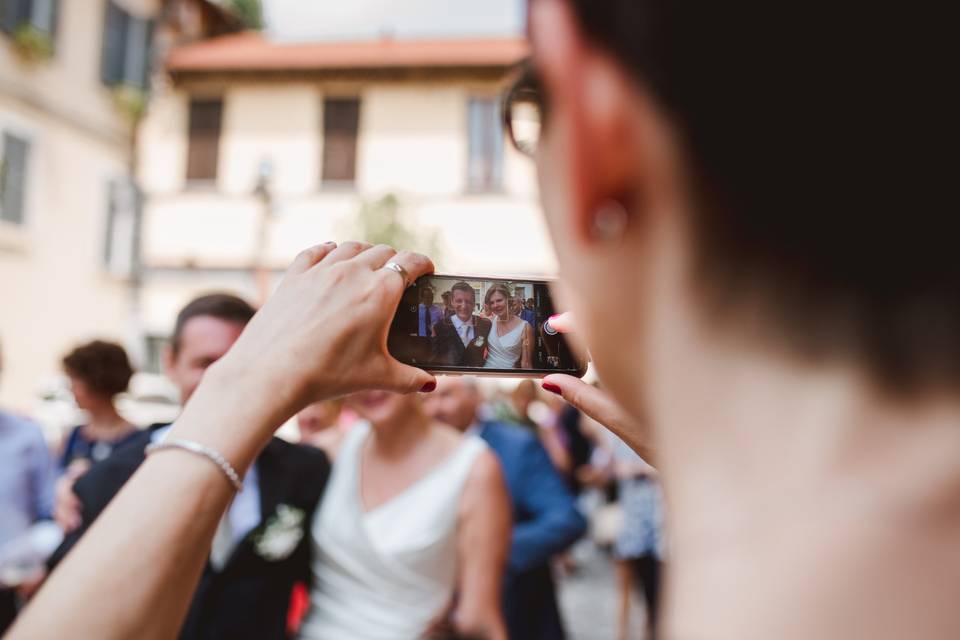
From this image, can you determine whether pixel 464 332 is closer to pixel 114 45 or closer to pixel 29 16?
pixel 29 16

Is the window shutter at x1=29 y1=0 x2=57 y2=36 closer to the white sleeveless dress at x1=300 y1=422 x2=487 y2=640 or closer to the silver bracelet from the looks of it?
the white sleeveless dress at x1=300 y1=422 x2=487 y2=640

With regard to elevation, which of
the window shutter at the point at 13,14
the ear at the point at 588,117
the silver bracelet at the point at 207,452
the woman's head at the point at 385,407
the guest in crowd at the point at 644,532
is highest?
the window shutter at the point at 13,14

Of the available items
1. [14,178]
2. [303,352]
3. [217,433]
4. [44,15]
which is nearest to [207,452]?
[217,433]

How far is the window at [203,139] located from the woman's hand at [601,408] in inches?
666

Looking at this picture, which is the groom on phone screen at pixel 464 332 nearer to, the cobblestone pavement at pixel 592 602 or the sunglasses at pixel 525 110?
the sunglasses at pixel 525 110

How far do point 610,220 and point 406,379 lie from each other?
0.68 m

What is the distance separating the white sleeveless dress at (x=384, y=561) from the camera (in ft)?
8.73

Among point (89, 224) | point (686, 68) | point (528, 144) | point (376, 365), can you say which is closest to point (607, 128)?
point (686, 68)

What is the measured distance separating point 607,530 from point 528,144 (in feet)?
30.7

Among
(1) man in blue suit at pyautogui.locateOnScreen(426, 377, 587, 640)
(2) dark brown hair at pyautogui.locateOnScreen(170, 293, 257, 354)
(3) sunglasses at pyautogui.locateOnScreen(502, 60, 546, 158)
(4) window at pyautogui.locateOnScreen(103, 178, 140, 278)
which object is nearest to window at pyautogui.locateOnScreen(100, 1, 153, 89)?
(4) window at pyautogui.locateOnScreen(103, 178, 140, 278)

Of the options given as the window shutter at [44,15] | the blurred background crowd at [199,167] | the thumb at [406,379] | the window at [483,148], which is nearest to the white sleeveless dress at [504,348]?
the thumb at [406,379]

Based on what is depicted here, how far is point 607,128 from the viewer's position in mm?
534

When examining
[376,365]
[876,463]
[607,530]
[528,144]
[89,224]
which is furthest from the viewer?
[89,224]

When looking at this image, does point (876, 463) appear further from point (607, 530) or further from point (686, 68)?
point (607, 530)
